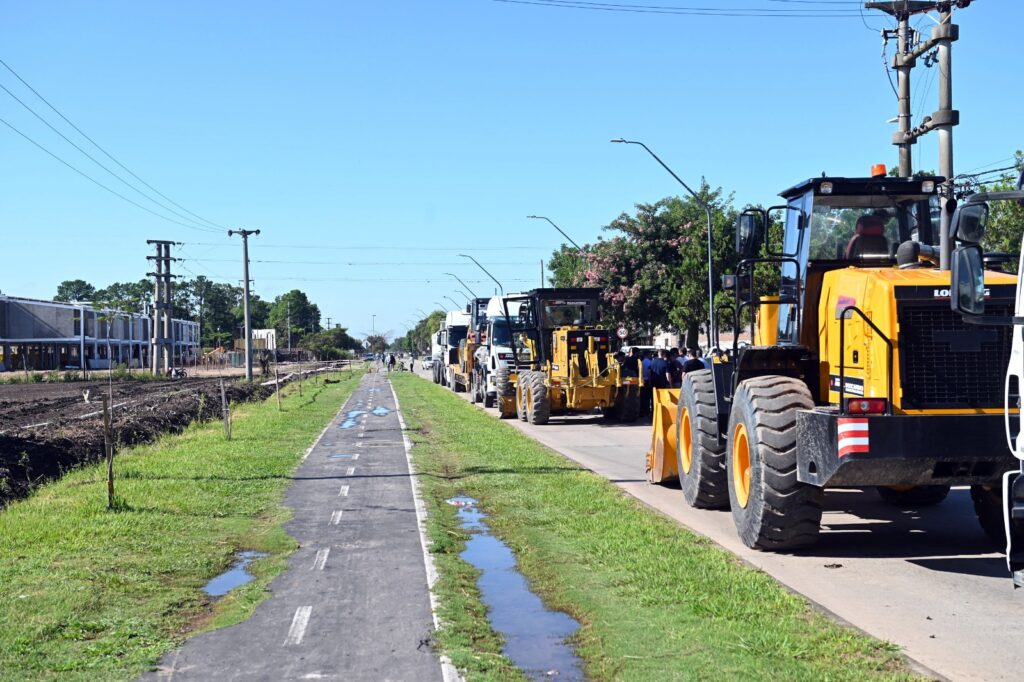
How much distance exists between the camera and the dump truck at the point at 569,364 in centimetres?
2683

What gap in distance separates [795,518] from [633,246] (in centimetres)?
3353

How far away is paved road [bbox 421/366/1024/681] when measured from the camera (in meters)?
6.97

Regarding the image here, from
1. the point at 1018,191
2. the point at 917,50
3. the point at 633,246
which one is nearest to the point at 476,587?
the point at 1018,191

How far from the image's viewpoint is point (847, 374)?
978cm

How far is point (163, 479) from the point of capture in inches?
627

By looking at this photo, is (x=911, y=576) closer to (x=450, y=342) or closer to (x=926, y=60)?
(x=926, y=60)

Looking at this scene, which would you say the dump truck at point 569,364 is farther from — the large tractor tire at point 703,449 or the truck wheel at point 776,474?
the truck wheel at point 776,474

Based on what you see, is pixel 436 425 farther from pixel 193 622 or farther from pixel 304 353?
pixel 304 353

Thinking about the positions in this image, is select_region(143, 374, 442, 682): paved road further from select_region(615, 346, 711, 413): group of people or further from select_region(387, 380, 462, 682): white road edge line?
select_region(615, 346, 711, 413): group of people

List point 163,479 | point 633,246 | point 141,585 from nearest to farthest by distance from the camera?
point 141,585 → point 163,479 → point 633,246

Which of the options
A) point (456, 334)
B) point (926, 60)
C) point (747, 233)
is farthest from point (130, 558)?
point (456, 334)

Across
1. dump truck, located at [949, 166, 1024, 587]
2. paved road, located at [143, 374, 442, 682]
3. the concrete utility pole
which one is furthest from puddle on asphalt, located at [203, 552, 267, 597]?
the concrete utility pole

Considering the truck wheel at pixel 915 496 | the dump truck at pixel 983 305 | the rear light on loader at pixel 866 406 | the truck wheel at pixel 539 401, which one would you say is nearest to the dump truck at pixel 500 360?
the truck wheel at pixel 539 401

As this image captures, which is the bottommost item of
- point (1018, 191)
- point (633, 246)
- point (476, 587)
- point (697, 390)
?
point (476, 587)
